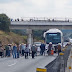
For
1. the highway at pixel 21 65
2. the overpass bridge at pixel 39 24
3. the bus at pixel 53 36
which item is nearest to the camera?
the highway at pixel 21 65

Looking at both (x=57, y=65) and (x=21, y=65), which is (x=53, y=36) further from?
(x=57, y=65)

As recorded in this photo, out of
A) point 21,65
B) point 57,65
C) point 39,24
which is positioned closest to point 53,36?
point 21,65

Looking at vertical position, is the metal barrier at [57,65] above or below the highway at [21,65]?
above

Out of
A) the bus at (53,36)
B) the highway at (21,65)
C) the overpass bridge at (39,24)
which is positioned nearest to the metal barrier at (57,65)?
the highway at (21,65)

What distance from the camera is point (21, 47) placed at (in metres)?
32.4

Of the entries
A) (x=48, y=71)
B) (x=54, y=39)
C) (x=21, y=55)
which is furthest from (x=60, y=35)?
(x=48, y=71)

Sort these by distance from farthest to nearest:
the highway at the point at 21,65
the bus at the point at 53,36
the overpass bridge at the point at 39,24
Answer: the overpass bridge at the point at 39,24, the bus at the point at 53,36, the highway at the point at 21,65

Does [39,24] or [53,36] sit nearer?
[53,36]

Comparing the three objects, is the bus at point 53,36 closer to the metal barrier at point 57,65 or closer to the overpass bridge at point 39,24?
the overpass bridge at point 39,24

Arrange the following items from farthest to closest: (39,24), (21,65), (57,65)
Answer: (39,24) < (21,65) < (57,65)

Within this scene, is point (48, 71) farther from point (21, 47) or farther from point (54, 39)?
point (54, 39)

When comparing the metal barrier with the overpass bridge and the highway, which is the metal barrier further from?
the overpass bridge

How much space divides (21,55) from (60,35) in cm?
978

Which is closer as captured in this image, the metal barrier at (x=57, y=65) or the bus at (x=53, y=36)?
the metal barrier at (x=57, y=65)
